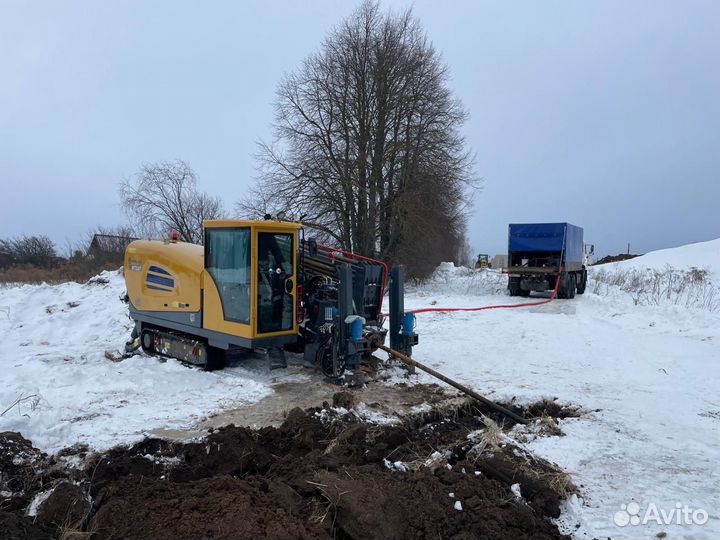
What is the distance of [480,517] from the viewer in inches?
138

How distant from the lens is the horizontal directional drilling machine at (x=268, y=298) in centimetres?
693

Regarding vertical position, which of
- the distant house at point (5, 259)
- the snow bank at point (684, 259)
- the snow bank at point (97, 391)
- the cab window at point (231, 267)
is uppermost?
the snow bank at point (684, 259)

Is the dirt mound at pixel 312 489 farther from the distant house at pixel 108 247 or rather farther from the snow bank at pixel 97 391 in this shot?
the distant house at pixel 108 247

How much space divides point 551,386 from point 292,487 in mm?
4640

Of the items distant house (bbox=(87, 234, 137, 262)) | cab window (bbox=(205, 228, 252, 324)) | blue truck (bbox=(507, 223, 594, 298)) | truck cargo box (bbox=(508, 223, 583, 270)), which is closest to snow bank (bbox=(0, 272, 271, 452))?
cab window (bbox=(205, 228, 252, 324))

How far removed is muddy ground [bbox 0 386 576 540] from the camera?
3256 mm

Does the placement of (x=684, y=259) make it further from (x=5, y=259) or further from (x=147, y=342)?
(x=5, y=259)

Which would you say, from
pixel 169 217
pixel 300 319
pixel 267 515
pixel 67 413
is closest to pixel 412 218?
pixel 169 217

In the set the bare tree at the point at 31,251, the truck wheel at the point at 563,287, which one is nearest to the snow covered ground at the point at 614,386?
the truck wheel at the point at 563,287

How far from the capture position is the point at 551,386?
23.3 ft

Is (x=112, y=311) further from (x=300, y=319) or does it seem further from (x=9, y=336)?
(x=300, y=319)

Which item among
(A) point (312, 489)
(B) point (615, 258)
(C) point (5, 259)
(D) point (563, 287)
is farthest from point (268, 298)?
(B) point (615, 258)

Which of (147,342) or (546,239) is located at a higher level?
(546,239)

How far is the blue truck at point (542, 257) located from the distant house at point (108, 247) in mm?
19873
